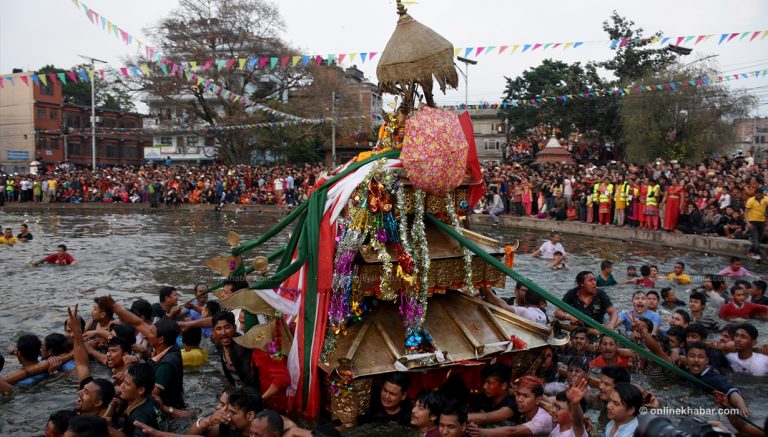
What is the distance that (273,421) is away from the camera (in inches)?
177

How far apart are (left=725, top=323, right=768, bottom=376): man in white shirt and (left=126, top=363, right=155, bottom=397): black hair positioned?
250 inches

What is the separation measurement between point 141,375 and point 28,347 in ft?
9.02

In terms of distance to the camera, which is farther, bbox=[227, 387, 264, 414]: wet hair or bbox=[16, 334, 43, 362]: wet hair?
bbox=[16, 334, 43, 362]: wet hair

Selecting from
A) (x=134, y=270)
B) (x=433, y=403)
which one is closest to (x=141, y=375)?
(x=433, y=403)

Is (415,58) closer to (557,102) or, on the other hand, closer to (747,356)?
(747,356)

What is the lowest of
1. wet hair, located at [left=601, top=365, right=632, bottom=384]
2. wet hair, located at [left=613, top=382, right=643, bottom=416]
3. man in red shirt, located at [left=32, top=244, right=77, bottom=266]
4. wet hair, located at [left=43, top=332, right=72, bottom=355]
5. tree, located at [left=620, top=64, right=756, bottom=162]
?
wet hair, located at [left=43, top=332, right=72, bottom=355]

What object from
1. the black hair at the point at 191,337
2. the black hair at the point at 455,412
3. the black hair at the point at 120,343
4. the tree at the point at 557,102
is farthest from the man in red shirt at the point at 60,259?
the tree at the point at 557,102

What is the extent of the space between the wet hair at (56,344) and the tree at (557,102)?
26806 mm

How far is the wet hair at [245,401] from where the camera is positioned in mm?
4902

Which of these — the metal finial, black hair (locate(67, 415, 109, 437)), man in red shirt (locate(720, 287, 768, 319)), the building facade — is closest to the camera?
black hair (locate(67, 415, 109, 437))

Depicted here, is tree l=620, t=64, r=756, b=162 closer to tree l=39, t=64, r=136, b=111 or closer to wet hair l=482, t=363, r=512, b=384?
wet hair l=482, t=363, r=512, b=384

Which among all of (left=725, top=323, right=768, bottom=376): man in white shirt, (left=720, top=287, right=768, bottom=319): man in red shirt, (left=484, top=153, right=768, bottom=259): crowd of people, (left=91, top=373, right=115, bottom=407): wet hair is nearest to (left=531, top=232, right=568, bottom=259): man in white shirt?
(left=484, top=153, right=768, bottom=259): crowd of people

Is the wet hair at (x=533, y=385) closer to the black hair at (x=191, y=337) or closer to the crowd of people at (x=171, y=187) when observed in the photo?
the black hair at (x=191, y=337)

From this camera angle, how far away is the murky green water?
6.75 metres
